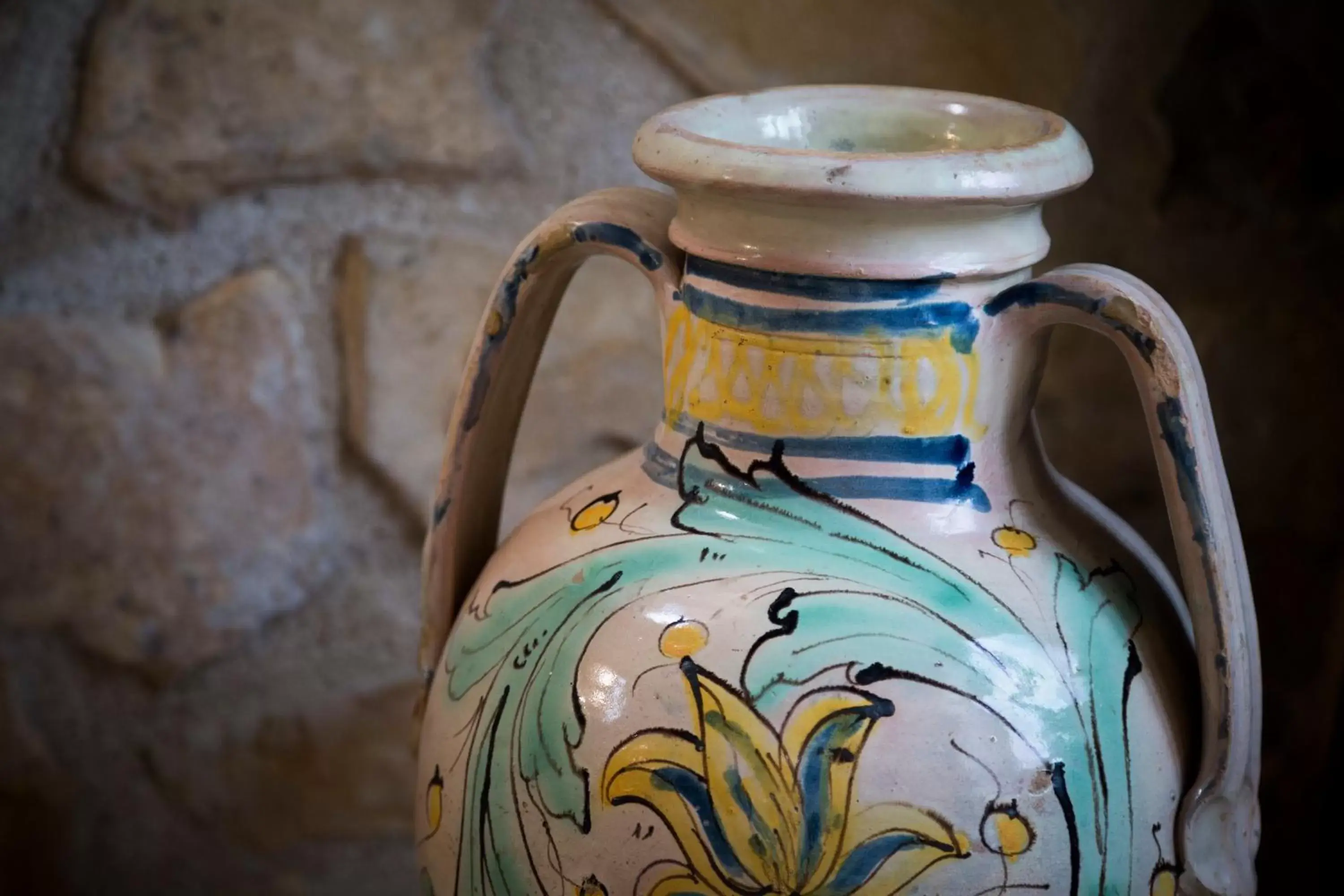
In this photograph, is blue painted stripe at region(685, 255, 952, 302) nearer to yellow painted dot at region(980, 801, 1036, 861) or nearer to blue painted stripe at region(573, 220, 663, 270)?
blue painted stripe at region(573, 220, 663, 270)

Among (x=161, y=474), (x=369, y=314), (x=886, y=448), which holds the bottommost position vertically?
(x=161, y=474)

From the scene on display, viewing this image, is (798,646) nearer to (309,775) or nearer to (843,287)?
(843,287)

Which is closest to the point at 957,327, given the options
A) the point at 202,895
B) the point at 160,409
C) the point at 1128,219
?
the point at 1128,219

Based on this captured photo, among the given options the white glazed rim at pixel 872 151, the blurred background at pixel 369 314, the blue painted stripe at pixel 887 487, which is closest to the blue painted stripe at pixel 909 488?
the blue painted stripe at pixel 887 487

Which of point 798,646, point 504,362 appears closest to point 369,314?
point 504,362

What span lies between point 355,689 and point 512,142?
1.24 ft

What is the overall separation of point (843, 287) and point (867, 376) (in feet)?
0.12

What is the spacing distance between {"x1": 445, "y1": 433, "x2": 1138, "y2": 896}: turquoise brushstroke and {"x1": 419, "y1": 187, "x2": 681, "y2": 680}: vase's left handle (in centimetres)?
9

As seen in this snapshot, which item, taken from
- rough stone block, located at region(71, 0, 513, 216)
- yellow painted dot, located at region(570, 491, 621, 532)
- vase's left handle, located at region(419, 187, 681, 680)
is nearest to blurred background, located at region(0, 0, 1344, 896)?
rough stone block, located at region(71, 0, 513, 216)

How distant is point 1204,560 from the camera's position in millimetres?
550

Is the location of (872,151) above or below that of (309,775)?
above

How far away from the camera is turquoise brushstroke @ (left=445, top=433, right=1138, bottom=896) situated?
0.53m

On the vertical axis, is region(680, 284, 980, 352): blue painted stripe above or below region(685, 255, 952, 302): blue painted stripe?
below

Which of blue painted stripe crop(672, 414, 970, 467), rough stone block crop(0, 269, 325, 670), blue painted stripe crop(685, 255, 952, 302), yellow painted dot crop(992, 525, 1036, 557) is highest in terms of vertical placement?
blue painted stripe crop(685, 255, 952, 302)
